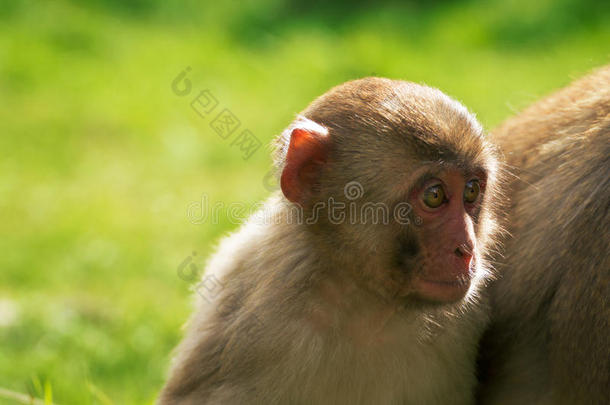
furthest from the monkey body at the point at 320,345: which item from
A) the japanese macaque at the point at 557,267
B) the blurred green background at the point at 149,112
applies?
the blurred green background at the point at 149,112

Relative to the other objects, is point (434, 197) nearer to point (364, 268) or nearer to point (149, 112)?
point (364, 268)

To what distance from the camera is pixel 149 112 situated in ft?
33.1

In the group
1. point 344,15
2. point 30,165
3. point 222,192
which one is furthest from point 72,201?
point 344,15

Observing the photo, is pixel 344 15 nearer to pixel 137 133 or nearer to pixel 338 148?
pixel 137 133

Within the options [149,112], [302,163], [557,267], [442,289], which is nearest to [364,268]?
[442,289]

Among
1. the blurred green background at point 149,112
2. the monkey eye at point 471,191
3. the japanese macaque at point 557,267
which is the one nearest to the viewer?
the japanese macaque at point 557,267

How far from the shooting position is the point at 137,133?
9.69m

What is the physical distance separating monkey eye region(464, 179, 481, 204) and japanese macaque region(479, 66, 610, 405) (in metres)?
0.33

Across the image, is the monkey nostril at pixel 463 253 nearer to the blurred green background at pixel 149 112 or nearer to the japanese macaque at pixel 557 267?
the japanese macaque at pixel 557 267

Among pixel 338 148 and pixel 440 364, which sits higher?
pixel 338 148

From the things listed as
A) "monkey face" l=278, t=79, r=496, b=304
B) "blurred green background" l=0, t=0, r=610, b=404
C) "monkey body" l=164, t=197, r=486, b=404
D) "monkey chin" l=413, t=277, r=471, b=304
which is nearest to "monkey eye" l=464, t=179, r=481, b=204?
"monkey face" l=278, t=79, r=496, b=304

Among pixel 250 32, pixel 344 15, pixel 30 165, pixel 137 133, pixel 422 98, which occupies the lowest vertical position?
pixel 30 165

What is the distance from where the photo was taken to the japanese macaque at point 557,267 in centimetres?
344

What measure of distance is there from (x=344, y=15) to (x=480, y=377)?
8.72 meters
